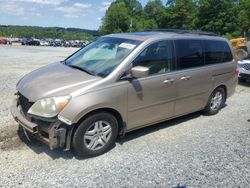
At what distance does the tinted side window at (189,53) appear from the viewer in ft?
19.1

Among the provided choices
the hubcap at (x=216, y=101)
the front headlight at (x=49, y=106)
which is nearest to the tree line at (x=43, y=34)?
the hubcap at (x=216, y=101)

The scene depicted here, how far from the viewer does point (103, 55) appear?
5.45m

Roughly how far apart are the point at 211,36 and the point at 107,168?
3.93 m

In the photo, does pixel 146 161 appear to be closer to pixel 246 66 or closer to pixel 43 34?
pixel 246 66

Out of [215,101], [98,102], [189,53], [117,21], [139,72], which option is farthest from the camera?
[117,21]

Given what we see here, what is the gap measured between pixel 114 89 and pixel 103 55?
36.8 inches

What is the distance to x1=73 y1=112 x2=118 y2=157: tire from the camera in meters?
4.50

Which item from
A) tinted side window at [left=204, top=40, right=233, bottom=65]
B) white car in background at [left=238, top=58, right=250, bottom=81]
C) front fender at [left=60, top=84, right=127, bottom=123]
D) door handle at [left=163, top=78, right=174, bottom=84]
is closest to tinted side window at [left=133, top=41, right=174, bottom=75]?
door handle at [left=163, top=78, right=174, bottom=84]

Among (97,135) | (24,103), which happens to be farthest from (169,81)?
(24,103)

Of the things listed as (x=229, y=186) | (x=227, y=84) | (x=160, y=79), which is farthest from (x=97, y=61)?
(x=227, y=84)

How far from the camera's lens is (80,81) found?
4691mm

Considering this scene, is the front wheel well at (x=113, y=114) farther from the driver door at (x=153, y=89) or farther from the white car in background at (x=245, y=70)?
the white car in background at (x=245, y=70)

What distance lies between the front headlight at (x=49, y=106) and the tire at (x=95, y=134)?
0.39 metres

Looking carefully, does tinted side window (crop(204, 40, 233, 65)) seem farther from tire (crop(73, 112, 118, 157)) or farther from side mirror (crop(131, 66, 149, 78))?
tire (crop(73, 112, 118, 157))
